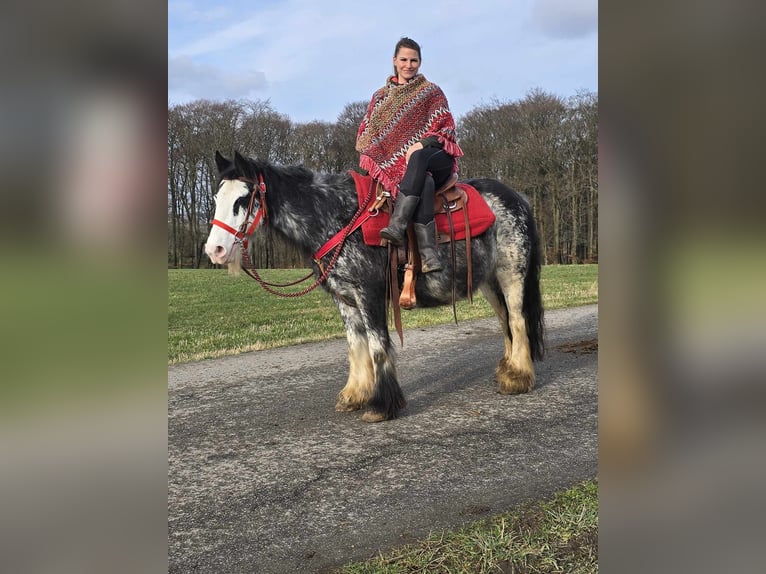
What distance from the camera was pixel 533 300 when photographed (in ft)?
18.7

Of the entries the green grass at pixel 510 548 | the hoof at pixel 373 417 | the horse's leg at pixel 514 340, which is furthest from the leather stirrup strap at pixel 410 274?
the green grass at pixel 510 548

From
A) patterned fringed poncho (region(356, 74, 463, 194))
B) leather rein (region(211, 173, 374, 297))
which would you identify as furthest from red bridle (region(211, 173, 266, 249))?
patterned fringed poncho (region(356, 74, 463, 194))

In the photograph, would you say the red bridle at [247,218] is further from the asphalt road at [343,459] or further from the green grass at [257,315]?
the green grass at [257,315]

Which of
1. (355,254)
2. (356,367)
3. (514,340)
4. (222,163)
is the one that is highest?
(222,163)

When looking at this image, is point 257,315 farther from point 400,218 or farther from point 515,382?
point 400,218

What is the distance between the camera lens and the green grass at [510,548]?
243cm

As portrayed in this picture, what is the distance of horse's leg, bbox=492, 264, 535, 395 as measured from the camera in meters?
5.36

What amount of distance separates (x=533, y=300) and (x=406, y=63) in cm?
249

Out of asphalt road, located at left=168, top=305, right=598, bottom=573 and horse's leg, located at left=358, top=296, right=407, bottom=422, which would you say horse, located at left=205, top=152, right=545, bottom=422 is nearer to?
horse's leg, located at left=358, top=296, right=407, bottom=422

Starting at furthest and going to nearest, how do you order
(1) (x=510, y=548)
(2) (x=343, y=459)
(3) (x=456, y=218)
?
(3) (x=456, y=218), (2) (x=343, y=459), (1) (x=510, y=548)

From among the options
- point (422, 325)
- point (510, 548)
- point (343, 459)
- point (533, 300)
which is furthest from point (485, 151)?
point (510, 548)

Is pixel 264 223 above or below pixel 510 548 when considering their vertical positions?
above
